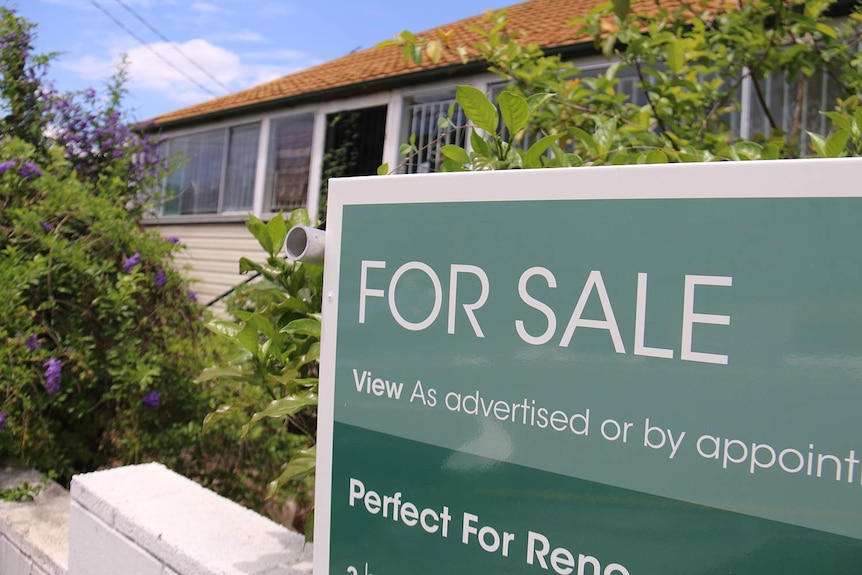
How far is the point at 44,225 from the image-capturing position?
12.4 feet

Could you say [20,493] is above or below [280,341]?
below

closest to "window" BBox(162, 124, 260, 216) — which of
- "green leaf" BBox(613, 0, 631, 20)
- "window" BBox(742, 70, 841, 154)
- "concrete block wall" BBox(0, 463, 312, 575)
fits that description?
"window" BBox(742, 70, 841, 154)

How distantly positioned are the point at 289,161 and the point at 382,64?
2116 mm

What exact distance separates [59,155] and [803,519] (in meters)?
4.58

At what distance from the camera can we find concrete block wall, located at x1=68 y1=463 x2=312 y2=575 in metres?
2.12

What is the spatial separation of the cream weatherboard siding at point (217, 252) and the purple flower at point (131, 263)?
7.20 meters

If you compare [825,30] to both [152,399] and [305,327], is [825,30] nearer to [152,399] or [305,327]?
[305,327]

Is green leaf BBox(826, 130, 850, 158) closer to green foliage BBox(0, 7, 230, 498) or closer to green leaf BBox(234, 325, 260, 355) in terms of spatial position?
green leaf BBox(234, 325, 260, 355)

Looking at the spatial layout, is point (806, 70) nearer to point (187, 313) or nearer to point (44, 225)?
point (187, 313)

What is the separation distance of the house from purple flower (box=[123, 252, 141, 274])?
5.42 metres

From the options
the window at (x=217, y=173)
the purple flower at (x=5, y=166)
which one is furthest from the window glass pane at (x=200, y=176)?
the purple flower at (x=5, y=166)

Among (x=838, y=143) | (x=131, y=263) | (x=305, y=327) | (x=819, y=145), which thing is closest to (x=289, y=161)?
(x=131, y=263)

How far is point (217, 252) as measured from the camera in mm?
12227

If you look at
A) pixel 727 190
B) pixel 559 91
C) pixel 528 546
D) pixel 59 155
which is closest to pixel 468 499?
pixel 528 546
